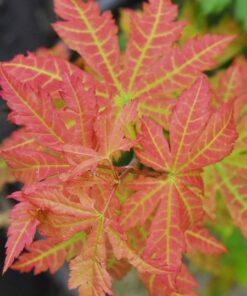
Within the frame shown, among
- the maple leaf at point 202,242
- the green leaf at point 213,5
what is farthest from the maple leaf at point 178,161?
the green leaf at point 213,5

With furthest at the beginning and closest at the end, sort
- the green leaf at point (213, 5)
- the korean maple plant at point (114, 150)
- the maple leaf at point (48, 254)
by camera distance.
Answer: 1. the green leaf at point (213, 5)
2. the maple leaf at point (48, 254)
3. the korean maple plant at point (114, 150)

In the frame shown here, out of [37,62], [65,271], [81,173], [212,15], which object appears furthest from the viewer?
[65,271]

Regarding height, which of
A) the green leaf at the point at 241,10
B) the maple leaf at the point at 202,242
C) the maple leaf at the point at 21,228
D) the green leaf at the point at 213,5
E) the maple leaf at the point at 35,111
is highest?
the maple leaf at the point at 35,111

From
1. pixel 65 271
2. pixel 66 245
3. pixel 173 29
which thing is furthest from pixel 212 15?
pixel 65 271

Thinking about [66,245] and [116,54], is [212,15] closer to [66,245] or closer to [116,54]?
[116,54]

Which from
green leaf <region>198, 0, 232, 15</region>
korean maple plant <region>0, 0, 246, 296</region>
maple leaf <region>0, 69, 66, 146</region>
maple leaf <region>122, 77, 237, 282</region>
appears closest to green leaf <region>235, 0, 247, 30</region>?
green leaf <region>198, 0, 232, 15</region>

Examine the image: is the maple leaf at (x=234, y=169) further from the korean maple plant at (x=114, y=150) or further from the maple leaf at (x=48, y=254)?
the maple leaf at (x=48, y=254)

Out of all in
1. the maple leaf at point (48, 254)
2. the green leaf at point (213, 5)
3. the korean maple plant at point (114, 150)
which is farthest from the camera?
the green leaf at point (213, 5)
